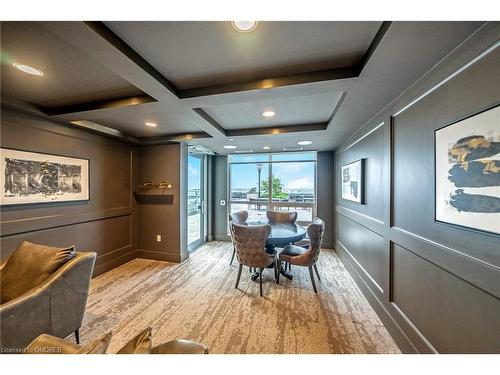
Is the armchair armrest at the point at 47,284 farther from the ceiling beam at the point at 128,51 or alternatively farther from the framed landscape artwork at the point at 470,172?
the framed landscape artwork at the point at 470,172

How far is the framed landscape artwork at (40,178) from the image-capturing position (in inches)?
83.9

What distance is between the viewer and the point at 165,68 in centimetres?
154

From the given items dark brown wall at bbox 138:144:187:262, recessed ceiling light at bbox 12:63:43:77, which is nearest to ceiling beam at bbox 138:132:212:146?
dark brown wall at bbox 138:144:187:262

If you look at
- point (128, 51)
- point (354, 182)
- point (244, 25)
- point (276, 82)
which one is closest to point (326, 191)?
point (354, 182)

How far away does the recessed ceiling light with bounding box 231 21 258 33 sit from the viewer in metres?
1.09

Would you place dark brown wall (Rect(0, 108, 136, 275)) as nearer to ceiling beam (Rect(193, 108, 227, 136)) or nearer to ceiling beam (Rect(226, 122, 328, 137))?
ceiling beam (Rect(193, 108, 227, 136))

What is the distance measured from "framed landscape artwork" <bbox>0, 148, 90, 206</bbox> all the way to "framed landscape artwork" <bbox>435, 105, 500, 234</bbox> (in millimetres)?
4025

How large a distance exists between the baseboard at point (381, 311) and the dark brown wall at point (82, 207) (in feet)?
13.0

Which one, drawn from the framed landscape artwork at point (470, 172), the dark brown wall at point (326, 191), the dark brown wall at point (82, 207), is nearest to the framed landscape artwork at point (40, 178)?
the dark brown wall at point (82, 207)

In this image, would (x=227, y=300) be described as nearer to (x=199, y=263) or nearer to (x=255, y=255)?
(x=255, y=255)

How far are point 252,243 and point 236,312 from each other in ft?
2.60

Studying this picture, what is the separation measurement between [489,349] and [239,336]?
1.69m

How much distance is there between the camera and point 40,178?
2422 millimetres

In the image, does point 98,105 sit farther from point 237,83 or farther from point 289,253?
point 289,253
